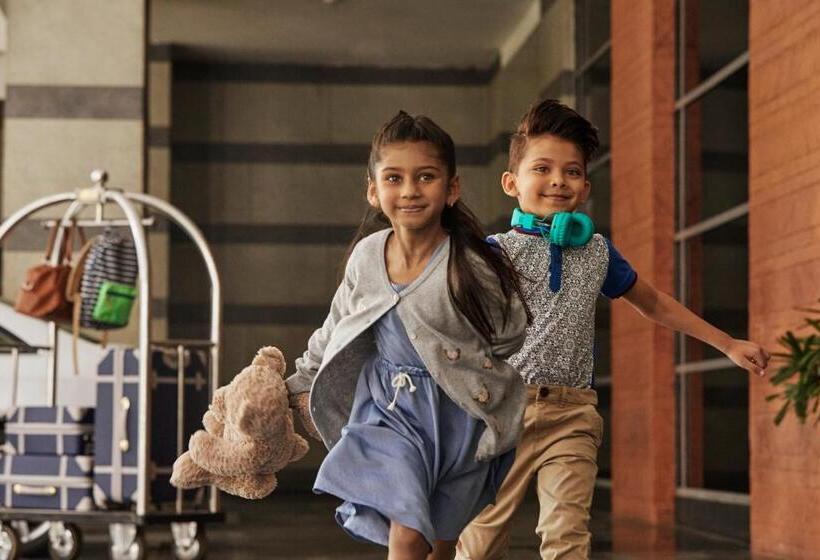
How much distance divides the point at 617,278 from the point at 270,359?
1020mm

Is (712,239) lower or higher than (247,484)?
higher

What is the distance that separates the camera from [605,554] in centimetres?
723

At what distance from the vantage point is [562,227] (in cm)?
376

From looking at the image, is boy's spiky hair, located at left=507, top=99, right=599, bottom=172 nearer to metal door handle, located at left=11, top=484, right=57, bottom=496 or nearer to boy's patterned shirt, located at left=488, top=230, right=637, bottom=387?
boy's patterned shirt, located at left=488, top=230, right=637, bottom=387

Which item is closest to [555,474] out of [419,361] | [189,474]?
[419,361]

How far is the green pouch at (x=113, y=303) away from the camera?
6.75 metres

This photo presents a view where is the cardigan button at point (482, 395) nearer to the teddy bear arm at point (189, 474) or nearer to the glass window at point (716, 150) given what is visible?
the teddy bear arm at point (189, 474)

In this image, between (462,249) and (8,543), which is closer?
(462,249)

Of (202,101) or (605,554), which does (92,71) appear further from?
(605,554)

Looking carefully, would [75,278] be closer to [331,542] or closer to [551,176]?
[331,542]

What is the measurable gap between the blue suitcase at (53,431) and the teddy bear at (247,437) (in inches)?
135

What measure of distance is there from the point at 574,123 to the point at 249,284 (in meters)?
11.5

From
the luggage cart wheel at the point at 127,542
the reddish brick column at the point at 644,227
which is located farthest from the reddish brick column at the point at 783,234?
the luggage cart wheel at the point at 127,542

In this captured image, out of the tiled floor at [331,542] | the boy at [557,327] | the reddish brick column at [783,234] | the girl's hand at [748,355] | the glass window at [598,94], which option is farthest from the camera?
the glass window at [598,94]
